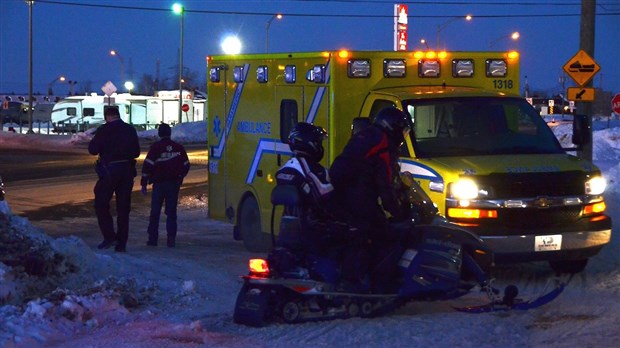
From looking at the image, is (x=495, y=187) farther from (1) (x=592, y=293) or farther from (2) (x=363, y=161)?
(2) (x=363, y=161)

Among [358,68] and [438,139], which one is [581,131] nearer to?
[438,139]

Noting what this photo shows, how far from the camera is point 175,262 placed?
37.1 feet

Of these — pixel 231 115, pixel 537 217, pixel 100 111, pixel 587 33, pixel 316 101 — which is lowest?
pixel 537 217

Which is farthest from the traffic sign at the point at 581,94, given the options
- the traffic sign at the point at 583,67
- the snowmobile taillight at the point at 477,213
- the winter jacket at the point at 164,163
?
the snowmobile taillight at the point at 477,213

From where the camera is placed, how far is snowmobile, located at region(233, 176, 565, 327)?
25.8 ft

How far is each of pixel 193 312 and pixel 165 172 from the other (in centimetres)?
447

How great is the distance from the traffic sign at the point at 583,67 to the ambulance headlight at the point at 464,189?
9598mm

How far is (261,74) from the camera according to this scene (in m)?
13.3

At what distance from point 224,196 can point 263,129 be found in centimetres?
164

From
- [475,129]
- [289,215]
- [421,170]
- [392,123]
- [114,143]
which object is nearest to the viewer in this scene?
[289,215]

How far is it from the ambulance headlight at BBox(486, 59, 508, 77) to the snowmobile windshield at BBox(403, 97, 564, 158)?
1.11 metres

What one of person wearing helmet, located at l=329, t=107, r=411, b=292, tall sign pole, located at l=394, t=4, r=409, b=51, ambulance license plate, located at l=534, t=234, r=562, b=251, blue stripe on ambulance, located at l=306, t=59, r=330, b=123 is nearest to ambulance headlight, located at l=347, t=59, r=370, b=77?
blue stripe on ambulance, located at l=306, t=59, r=330, b=123

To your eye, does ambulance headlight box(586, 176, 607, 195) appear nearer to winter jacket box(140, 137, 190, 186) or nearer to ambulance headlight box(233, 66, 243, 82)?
winter jacket box(140, 137, 190, 186)

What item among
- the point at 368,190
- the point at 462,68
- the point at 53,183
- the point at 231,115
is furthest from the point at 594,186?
the point at 53,183
